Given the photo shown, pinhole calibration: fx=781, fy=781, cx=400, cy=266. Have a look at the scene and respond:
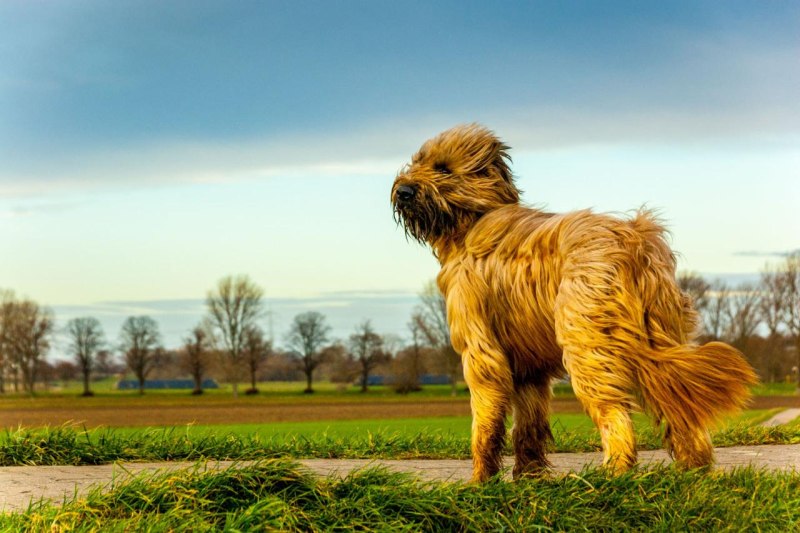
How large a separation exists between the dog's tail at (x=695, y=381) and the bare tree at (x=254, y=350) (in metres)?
48.6

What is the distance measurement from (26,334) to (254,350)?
15.0 m

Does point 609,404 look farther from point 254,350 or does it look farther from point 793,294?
point 254,350

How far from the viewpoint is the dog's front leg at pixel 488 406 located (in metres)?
6.00

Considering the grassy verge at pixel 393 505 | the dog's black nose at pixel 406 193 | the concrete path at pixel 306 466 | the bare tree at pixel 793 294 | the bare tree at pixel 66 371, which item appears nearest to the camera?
the grassy verge at pixel 393 505

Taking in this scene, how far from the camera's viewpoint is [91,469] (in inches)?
311

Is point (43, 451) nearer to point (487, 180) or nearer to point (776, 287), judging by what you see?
point (487, 180)

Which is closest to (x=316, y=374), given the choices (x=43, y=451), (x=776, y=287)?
(x=776, y=287)

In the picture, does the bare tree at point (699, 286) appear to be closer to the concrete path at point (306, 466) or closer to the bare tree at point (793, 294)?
the bare tree at point (793, 294)

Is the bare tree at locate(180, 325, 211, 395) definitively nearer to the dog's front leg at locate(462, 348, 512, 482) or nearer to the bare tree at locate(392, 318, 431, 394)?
the bare tree at locate(392, 318, 431, 394)

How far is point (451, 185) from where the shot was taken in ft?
21.2

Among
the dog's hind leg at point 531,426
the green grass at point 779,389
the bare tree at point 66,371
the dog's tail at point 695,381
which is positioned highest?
the dog's tail at point 695,381

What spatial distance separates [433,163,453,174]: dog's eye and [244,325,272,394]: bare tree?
47.4 m

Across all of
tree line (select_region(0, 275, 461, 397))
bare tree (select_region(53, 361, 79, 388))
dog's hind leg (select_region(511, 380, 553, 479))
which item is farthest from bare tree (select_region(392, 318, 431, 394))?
dog's hind leg (select_region(511, 380, 553, 479))

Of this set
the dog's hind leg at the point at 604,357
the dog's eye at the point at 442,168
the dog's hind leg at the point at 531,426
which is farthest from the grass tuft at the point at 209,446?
the dog's hind leg at the point at 604,357
